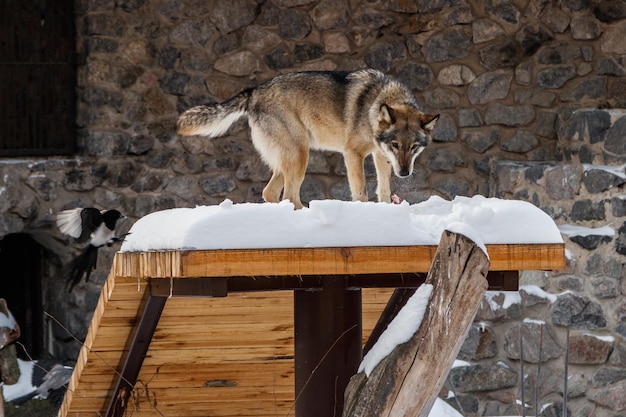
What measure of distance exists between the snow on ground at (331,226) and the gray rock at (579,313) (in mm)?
5056

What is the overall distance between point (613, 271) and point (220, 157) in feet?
9.99

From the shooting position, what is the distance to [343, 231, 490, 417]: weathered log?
209 centimetres

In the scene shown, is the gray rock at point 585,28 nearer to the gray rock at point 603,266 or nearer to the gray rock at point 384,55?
the gray rock at point 384,55

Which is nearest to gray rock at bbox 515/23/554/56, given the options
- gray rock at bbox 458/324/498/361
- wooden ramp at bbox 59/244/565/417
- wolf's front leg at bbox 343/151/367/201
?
gray rock at bbox 458/324/498/361

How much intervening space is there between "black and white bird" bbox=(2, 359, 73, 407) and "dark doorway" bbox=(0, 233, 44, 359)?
1.86ft

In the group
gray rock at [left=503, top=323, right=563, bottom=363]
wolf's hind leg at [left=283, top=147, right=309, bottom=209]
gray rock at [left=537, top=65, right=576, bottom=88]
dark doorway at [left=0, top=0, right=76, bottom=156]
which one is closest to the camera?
wolf's hind leg at [left=283, top=147, right=309, bottom=209]

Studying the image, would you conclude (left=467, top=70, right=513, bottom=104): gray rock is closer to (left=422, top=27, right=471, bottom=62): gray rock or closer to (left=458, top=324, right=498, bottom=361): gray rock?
(left=422, top=27, right=471, bottom=62): gray rock

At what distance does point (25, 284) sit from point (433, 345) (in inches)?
268

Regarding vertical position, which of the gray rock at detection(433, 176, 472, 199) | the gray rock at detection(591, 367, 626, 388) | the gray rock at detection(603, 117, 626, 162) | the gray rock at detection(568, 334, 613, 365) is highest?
the gray rock at detection(603, 117, 626, 162)

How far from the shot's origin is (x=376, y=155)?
597 centimetres

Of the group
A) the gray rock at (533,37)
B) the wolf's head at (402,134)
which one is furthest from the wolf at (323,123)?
the gray rock at (533,37)

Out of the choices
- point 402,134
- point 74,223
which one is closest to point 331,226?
point 74,223

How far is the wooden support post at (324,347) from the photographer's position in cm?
258

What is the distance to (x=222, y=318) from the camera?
3098 millimetres
